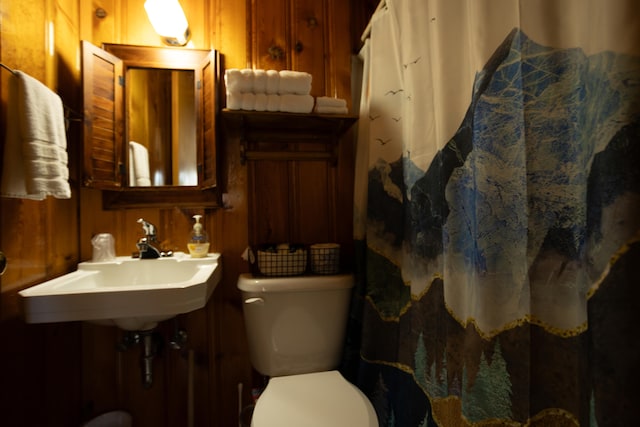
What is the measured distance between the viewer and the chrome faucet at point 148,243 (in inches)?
46.5

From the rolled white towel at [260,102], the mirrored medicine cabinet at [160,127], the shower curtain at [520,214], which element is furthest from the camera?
the mirrored medicine cabinet at [160,127]

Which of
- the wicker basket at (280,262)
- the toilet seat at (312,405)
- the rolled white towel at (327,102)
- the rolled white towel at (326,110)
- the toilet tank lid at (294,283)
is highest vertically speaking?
the rolled white towel at (327,102)

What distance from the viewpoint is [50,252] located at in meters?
1.02

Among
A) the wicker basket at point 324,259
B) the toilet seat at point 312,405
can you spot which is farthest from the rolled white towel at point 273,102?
the toilet seat at point 312,405

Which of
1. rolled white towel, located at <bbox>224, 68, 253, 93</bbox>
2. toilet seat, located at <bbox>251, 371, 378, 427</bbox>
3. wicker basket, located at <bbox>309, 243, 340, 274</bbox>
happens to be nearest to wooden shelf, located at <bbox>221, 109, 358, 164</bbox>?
rolled white towel, located at <bbox>224, 68, 253, 93</bbox>

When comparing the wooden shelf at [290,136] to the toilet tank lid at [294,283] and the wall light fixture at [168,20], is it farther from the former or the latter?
the toilet tank lid at [294,283]

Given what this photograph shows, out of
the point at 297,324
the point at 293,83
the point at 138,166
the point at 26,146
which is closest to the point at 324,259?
the point at 297,324

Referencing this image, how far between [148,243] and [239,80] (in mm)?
774

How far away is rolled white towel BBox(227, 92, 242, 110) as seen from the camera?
1.12 m

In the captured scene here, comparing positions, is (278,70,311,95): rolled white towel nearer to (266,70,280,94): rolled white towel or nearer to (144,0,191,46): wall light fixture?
(266,70,280,94): rolled white towel

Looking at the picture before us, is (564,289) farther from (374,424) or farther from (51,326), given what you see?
(51,326)

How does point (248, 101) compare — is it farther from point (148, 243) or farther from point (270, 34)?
point (148, 243)

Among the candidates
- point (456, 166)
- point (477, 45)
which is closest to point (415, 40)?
point (477, 45)

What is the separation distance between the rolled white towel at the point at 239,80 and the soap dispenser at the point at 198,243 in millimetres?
563
